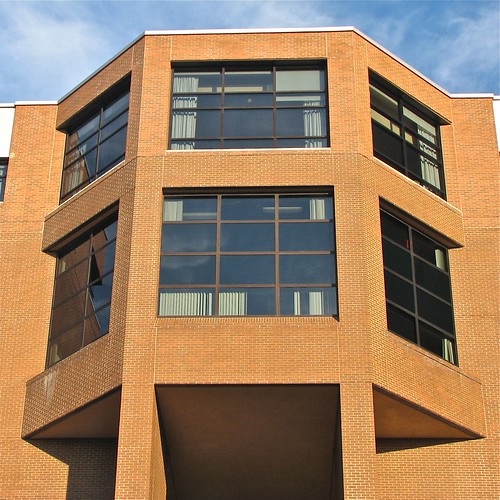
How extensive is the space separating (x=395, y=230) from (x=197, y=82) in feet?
20.8

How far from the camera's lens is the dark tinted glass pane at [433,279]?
82.6 ft

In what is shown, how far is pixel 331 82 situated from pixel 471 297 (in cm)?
651

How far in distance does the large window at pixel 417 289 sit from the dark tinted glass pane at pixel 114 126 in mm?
7170

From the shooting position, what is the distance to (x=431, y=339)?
24547 millimetres

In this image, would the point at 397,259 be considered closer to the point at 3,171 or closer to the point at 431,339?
the point at 431,339

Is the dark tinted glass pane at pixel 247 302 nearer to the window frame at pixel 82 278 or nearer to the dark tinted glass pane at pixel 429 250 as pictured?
the window frame at pixel 82 278

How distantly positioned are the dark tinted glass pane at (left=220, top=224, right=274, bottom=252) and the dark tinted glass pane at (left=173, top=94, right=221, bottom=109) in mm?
3675

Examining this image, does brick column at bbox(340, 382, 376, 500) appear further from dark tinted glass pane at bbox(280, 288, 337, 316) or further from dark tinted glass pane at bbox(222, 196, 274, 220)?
dark tinted glass pane at bbox(222, 196, 274, 220)

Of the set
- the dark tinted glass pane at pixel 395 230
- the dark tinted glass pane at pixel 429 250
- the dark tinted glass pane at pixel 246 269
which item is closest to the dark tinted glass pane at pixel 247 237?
the dark tinted glass pane at pixel 246 269

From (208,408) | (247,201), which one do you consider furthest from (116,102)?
Result: (208,408)

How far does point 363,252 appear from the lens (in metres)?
23.0

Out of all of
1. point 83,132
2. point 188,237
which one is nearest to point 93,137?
point 83,132

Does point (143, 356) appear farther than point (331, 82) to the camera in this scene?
No

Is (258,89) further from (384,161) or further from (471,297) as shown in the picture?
(471,297)
